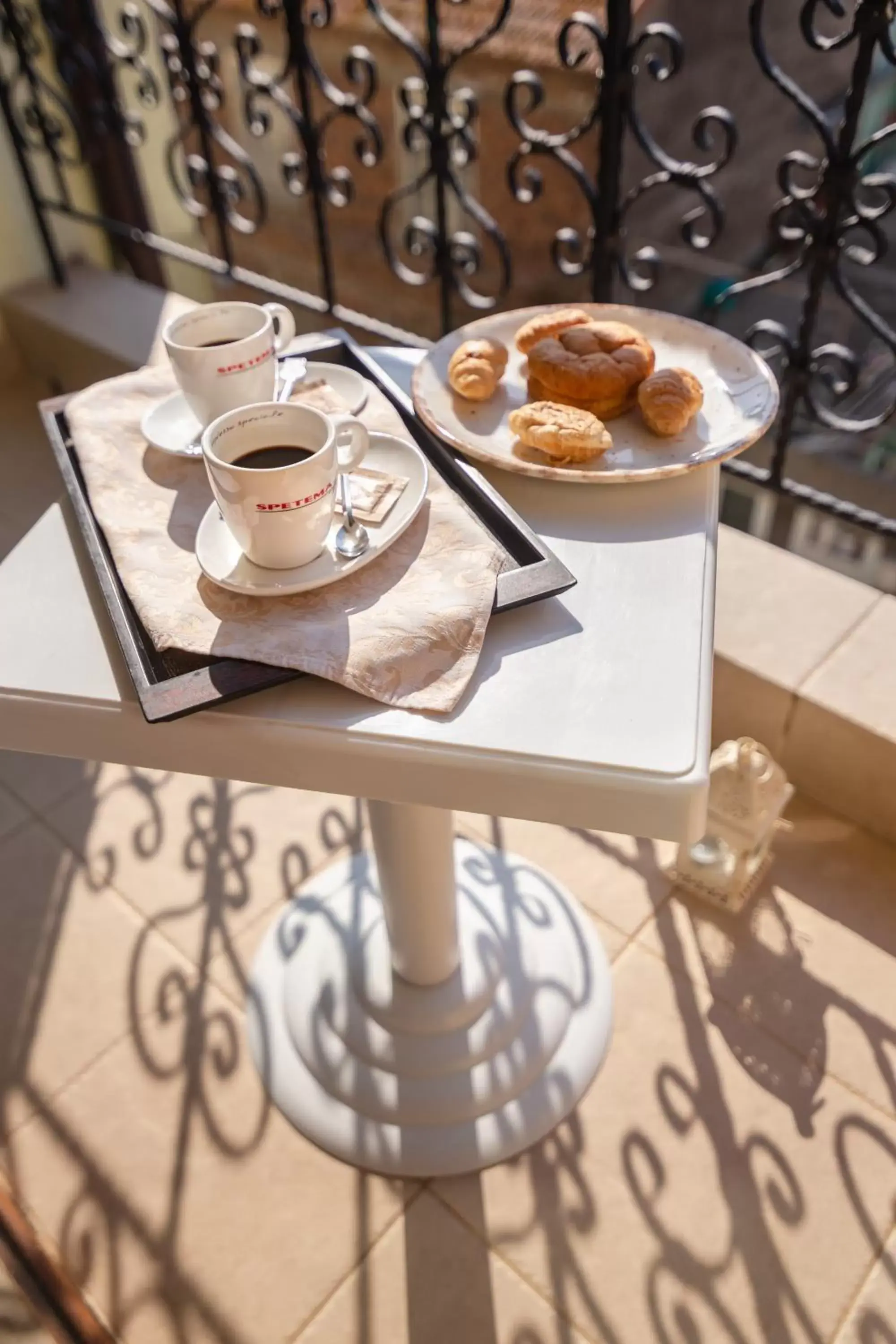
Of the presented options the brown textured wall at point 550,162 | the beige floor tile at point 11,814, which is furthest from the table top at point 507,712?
the brown textured wall at point 550,162

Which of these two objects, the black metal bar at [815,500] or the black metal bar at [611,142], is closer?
the black metal bar at [611,142]

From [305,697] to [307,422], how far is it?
0.70ft

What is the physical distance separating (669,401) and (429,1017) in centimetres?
75

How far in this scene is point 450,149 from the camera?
1.44 m

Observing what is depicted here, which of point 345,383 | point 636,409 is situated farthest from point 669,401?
point 345,383

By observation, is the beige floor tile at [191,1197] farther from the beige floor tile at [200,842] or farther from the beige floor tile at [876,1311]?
the beige floor tile at [876,1311]

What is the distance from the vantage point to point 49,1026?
48.8 inches

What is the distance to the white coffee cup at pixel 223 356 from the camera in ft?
2.66

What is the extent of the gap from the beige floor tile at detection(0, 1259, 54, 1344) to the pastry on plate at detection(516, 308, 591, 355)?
1.10m

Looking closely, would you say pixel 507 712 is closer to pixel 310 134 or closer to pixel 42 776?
pixel 42 776

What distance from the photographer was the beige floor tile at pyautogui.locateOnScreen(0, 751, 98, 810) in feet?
4.97

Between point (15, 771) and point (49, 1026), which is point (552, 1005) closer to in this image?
point (49, 1026)

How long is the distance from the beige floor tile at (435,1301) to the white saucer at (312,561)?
29.9 inches

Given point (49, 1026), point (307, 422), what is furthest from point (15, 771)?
point (307, 422)
